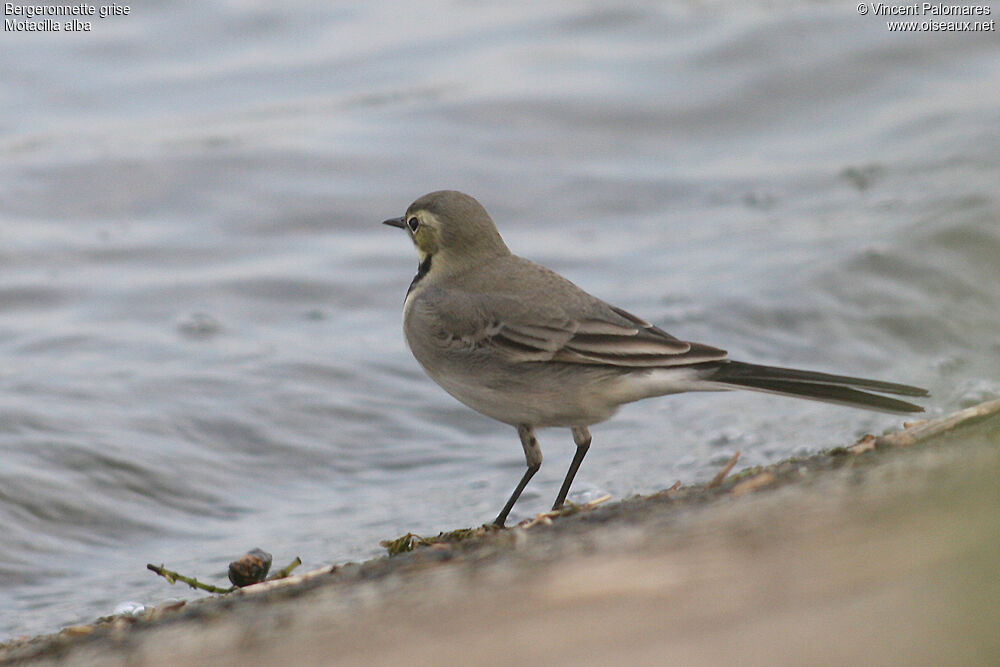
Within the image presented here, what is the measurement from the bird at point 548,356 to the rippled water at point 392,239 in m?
1.37

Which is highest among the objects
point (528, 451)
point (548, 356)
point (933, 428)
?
point (548, 356)

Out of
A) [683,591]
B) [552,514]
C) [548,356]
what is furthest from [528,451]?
[683,591]

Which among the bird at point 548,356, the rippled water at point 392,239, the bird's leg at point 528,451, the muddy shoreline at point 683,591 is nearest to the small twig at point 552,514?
the muddy shoreline at point 683,591

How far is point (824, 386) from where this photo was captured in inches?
211

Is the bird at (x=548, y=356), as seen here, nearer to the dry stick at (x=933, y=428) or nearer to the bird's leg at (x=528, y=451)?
the bird's leg at (x=528, y=451)

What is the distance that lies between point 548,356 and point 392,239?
250 inches

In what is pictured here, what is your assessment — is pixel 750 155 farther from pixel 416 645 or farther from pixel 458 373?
pixel 416 645

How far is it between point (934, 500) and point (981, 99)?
11700mm

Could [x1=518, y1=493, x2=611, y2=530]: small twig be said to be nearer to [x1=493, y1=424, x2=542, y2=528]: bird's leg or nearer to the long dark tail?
[x1=493, y1=424, x2=542, y2=528]: bird's leg

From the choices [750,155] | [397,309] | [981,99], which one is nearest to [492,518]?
[397,309]

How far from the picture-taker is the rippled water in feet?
26.3

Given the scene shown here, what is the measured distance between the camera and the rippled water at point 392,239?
26.3 feet

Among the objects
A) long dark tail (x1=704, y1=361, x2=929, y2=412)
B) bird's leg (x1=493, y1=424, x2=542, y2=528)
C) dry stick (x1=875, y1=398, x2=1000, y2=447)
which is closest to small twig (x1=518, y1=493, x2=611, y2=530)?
bird's leg (x1=493, y1=424, x2=542, y2=528)

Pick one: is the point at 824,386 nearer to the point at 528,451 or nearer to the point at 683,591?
the point at 528,451
